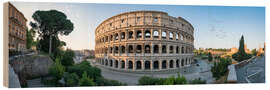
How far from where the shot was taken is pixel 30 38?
6.71 m

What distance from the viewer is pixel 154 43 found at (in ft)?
24.1

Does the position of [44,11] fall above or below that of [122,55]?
above

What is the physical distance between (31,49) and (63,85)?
2557 mm

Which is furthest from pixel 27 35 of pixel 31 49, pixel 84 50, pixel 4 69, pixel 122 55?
pixel 122 55

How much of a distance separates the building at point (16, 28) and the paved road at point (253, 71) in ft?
39.3

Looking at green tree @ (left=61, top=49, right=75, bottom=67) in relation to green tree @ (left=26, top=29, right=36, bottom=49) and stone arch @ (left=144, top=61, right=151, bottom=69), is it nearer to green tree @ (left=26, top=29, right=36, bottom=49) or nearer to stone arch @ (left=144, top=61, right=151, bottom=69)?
green tree @ (left=26, top=29, right=36, bottom=49)

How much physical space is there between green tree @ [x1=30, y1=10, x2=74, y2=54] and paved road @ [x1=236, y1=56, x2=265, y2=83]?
996 centimetres

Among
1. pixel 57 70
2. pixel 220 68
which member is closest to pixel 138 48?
pixel 57 70

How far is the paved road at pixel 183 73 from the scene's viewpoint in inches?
277

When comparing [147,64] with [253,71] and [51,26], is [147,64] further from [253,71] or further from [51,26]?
[253,71]

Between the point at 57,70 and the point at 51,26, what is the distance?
2.44 meters

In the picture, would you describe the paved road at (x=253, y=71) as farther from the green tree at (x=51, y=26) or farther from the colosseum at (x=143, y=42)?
the green tree at (x=51, y=26)

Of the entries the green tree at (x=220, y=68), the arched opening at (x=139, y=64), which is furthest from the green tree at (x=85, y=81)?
the green tree at (x=220, y=68)

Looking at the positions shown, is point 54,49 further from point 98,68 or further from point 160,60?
point 160,60
